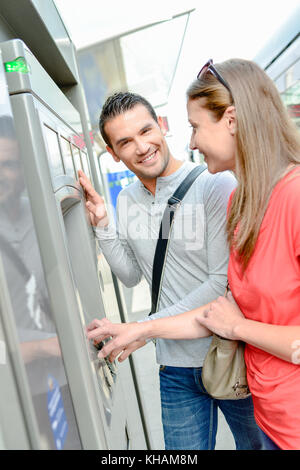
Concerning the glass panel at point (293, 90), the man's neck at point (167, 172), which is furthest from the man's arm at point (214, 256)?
the glass panel at point (293, 90)

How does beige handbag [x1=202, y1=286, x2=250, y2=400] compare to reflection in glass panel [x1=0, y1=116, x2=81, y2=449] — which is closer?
reflection in glass panel [x1=0, y1=116, x2=81, y2=449]

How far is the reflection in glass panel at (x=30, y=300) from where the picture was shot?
22.9 inches

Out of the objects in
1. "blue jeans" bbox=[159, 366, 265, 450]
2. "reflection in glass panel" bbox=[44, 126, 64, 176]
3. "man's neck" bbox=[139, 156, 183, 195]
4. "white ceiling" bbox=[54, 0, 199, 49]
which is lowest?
"blue jeans" bbox=[159, 366, 265, 450]

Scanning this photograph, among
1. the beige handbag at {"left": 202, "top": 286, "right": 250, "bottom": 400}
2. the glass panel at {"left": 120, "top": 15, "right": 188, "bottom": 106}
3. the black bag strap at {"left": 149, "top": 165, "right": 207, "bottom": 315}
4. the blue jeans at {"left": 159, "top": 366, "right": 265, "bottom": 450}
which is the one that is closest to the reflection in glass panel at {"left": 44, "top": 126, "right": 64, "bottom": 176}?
the black bag strap at {"left": 149, "top": 165, "right": 207, "bottom": 315}

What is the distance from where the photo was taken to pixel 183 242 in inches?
56.7

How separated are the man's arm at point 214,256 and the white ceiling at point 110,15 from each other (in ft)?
7.42

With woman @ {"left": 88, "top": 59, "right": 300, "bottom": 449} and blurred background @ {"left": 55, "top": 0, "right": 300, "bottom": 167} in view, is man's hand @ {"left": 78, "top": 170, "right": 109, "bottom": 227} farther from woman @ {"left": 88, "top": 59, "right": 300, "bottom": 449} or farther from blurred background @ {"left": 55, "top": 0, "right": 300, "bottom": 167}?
blurred background @ {"left": 55, "top": 0, "right": 300, "bottom": 167}

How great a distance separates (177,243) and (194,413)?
67 cm

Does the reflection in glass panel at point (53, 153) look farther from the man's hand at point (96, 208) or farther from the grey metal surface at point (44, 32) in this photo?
the man's hand at point (96, 208)

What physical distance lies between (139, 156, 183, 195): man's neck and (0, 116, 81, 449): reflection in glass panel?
0.92 m

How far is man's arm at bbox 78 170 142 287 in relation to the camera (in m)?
→ 1.48

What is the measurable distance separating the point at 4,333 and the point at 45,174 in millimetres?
351

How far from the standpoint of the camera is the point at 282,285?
0.93m
